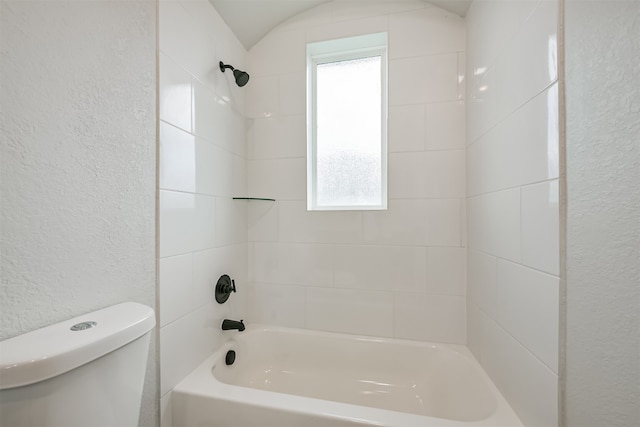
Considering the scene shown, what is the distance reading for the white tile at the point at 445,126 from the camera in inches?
55.7

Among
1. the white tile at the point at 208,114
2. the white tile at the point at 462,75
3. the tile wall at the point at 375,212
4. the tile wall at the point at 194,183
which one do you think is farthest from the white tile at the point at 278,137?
the white tile at the point at 462,75

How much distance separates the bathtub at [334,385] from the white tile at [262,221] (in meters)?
0.55

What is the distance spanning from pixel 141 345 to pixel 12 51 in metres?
0.76

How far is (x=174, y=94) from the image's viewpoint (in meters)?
1.08

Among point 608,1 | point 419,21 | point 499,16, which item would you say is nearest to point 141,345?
point 608,1

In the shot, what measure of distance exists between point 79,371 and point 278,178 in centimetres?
123

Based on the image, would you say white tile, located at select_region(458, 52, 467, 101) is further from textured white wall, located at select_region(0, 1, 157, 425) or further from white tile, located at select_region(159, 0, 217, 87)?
textured white wall, located at select_region(0, 1, 157, 425)

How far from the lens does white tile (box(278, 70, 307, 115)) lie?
5.29 feet

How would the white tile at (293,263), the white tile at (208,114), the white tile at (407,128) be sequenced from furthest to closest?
the white tile at (293,263)
the white tile at (407,128)
the white tile at (208,114)

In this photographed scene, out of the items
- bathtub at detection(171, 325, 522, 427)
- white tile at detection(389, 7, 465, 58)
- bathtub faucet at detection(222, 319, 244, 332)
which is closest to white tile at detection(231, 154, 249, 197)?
bathtub faucet at detection(222, 319, 244, 332)

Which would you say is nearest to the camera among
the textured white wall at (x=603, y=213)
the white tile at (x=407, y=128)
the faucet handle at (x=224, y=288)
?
the textured white wall at (x=603, y=213)

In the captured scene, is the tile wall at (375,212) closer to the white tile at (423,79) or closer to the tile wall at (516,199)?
the white tile at (423,79)

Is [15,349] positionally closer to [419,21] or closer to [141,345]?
[141,345]

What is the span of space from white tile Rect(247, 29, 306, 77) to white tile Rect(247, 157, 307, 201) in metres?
0.55
